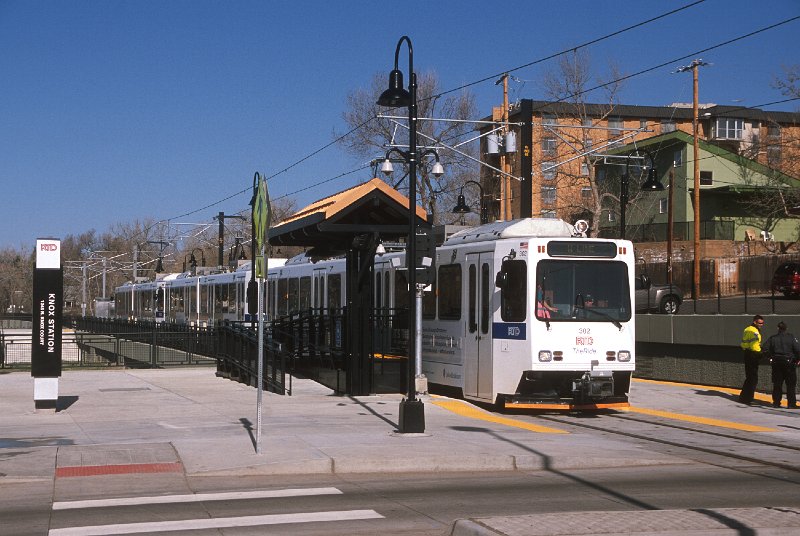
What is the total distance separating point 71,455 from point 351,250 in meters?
9.16

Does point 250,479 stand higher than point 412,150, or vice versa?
point 412,150

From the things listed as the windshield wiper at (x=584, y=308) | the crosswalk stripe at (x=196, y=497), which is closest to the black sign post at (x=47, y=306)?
the crosswalk stripe at (x=196, y=497)

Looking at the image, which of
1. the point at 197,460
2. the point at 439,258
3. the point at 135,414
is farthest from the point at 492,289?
the point at 197,460

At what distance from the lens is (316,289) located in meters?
32.3

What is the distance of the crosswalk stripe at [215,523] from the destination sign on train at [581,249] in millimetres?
10083

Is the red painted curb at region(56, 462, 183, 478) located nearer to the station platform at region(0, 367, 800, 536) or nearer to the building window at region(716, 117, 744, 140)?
the station platform at region(0, 367, 800, 536)

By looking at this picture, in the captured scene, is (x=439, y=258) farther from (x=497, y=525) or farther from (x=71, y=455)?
(x=497, y=525)

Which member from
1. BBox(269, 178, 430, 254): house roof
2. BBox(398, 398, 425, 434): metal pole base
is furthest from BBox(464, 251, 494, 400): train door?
BBox(398, 398, 425, 434): metal pole base

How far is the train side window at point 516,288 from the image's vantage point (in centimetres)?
1894

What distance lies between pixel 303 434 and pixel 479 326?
5.75m

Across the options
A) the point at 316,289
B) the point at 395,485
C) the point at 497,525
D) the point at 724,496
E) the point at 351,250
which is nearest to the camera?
the point at 497,525

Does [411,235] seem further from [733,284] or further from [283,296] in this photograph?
[733,284]

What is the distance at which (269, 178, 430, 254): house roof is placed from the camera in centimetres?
1989

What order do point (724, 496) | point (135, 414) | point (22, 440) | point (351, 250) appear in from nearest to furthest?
point (724, 496), point (22, 440), point (135, 414), point (351, 250)
